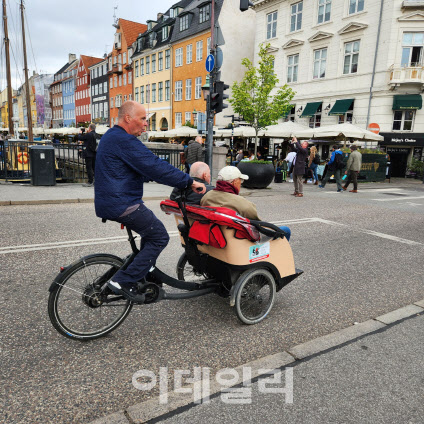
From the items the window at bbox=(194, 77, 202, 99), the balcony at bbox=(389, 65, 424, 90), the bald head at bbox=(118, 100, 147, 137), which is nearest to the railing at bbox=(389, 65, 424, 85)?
the balcony at bbox=(389, 65, 424, 90)

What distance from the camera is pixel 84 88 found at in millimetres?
73125

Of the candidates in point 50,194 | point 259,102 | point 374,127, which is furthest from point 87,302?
point 374,127

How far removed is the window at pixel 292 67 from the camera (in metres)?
29.5

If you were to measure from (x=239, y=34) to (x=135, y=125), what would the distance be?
39112 mm

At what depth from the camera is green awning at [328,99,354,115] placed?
25.2 m

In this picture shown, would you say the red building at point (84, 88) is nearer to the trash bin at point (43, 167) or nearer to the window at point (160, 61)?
the window at point (160, 61)

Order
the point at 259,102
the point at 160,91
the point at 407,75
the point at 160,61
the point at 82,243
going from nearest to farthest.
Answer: the point at 82,243 → the point at 259,102 → the point at 407,75 → the point at 160,61 → the point at 160,91

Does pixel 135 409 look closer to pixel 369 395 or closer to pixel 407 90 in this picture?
pixel 369 395

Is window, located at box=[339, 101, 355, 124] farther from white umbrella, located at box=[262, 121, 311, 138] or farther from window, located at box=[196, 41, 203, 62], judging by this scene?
window, located at box=[196, 41, 203, 62]

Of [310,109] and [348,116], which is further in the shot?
[310,109]

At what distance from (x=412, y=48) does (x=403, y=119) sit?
4343mm

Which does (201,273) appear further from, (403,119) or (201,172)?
(403,119)

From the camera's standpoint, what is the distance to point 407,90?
23.2 metres

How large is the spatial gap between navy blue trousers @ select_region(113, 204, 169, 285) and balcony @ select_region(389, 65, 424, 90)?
Result: 2424 cm
